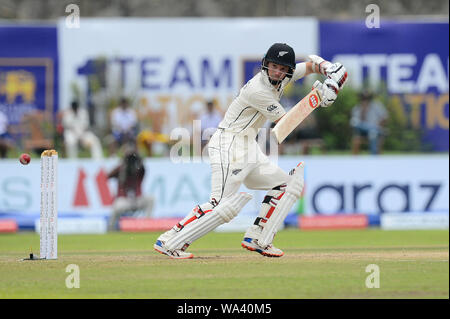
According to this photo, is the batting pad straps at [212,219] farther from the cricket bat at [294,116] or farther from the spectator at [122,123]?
the spectator at [122,123]

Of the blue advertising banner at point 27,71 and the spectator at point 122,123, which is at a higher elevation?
the blue advertising banner at point 27,71

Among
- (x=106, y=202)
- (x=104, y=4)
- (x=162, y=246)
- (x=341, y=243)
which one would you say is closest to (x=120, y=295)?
(x=162, y=246)

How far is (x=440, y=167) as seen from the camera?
49.8 ft

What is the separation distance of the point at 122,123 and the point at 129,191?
3117 mm

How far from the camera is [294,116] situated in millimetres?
8188

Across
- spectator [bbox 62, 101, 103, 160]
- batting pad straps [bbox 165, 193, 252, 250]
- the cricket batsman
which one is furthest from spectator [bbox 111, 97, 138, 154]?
batting pad straps [bbox 165, 193, 252, 250]

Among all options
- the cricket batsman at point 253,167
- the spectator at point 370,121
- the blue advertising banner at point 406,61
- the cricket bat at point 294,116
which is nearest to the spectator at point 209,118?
the blue advertising banner at point 406,61

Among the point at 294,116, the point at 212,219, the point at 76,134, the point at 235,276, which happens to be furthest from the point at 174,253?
the point at 76,134

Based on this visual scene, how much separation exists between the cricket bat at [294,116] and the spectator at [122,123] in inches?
373

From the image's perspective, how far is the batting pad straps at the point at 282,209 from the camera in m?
8.19

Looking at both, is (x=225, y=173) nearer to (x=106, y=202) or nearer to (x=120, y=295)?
(x=120, y=295)

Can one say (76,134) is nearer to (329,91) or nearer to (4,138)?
(4,138)

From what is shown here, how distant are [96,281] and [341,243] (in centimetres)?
547

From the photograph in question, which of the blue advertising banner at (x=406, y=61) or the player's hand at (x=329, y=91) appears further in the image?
the blue advertising banner at (x=406, y=61)
